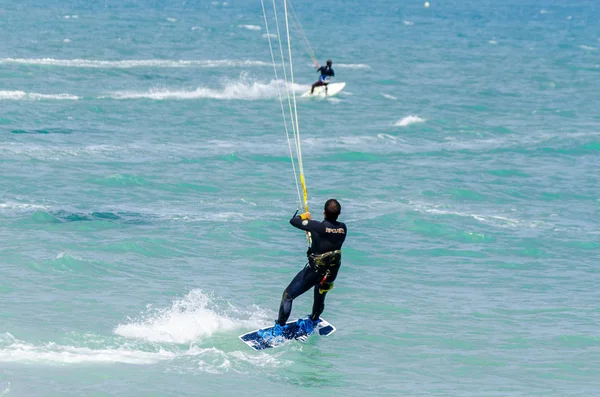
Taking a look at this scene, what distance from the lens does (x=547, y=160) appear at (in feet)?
111

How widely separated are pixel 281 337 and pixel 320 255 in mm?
1471

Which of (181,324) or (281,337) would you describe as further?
(181,324)

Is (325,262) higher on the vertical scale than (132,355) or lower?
higher

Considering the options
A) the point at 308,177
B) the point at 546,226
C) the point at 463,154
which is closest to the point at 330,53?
the point at 463,154

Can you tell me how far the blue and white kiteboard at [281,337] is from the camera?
14.1m

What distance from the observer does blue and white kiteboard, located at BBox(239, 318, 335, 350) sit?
1410cm

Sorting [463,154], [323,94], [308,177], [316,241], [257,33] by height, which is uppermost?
[257,33]

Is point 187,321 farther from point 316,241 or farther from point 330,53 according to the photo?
point 330,53

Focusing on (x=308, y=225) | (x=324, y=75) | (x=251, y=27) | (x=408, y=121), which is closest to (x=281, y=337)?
(x=308, y=225)

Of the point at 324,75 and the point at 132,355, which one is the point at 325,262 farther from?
the point at 324,75

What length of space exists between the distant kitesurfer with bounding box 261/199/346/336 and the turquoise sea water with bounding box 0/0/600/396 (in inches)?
29.0

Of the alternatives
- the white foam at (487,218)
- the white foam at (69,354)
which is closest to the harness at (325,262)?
the white foam at (69,354)

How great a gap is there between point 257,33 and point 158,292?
70013 millimetres

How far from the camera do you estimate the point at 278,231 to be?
22375mm
